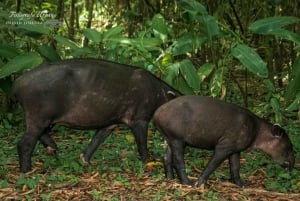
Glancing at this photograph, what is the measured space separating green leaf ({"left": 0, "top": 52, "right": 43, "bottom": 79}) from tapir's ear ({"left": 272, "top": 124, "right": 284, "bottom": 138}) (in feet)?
9.35

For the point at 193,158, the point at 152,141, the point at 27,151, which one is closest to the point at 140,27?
the point at 152,141

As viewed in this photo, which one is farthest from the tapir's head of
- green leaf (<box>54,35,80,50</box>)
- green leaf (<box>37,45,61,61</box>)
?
green leaf (<box>37,45,61,61</box>)

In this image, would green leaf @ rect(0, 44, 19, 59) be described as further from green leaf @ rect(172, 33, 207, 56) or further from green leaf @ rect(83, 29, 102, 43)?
green leaf @ rect(172, 33, 207, 56)

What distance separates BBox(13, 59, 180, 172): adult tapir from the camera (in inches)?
257

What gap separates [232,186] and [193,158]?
3.75 ft

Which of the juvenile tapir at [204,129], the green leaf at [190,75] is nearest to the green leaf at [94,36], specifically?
the green leaf at [190,75]

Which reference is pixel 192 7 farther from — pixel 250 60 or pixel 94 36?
pixel 94 36

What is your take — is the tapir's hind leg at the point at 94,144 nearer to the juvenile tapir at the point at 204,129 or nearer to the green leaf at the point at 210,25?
the juvenile tapir at the point at 204,129

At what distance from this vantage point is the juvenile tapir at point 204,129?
6266 mm

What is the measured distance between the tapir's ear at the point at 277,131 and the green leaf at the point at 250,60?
65 centimetres

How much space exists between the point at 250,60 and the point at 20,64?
2.64 m

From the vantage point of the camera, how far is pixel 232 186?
21.2 ft

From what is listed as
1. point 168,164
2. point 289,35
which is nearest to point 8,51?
point 168,164

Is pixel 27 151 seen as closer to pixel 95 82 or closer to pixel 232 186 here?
pixel 95 82
